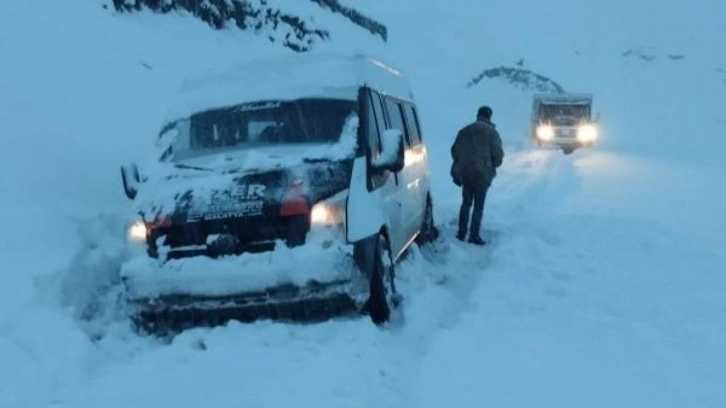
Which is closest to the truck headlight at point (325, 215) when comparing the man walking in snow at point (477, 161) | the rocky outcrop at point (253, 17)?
the man walking in snow at point (477, 161)

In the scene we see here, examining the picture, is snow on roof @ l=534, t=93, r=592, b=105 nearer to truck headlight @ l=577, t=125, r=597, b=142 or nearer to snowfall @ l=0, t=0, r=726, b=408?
truck headlight @ l=577, t=125, r=597, b=142

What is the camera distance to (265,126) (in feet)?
23.0

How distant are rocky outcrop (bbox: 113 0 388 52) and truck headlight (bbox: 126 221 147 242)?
10015 millimetres

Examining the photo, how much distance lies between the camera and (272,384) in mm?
5082

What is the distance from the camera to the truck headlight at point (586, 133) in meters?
29.5

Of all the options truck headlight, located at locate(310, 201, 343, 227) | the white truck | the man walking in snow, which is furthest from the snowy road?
the white truck

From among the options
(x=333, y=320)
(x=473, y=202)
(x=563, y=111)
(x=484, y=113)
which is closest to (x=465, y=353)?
(x=333, y=320)

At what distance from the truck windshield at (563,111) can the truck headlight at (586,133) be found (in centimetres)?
42

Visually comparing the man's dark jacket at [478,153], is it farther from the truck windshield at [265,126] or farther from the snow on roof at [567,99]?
the snow on roof at [567,99]

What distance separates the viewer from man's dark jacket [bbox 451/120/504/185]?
10.4m

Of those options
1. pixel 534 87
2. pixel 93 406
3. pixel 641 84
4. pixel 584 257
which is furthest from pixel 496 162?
pixel 641 84

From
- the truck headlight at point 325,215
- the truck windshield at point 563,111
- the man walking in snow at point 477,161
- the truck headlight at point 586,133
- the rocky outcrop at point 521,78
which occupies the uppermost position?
the truck headlight at point 325,215

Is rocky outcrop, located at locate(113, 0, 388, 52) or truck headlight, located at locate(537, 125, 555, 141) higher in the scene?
rocky outcrop, located at locate(113, 0, 388, 52)

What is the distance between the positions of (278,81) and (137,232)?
78.0 inches
